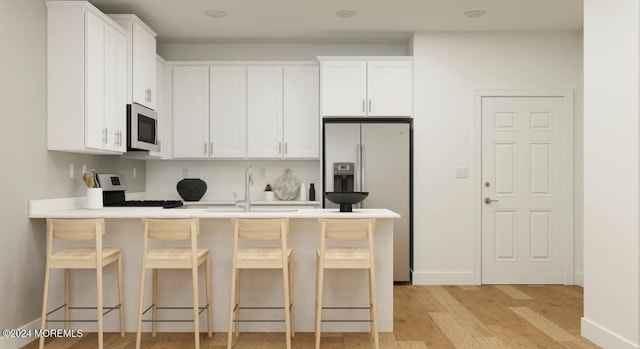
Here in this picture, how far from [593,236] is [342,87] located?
118 inches

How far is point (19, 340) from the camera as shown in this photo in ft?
11.6

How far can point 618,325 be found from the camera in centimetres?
336

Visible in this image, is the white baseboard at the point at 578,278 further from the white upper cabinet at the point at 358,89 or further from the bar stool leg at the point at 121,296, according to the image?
the bar stool leg at the point at 121,296

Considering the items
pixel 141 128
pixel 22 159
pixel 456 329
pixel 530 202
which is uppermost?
pixel 141 128

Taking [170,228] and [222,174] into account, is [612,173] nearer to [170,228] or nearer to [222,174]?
[170,228]

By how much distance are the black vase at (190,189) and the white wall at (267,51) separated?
4.86ft

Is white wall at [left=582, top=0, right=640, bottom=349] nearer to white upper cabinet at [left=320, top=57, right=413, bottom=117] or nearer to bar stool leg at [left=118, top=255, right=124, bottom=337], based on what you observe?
white upper cabinet at [left=320, top=57, right=413, bottom=117]

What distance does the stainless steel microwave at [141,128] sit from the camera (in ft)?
15.6

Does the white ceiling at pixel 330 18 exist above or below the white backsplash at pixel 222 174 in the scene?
above

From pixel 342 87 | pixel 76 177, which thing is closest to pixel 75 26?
pixel 76 177

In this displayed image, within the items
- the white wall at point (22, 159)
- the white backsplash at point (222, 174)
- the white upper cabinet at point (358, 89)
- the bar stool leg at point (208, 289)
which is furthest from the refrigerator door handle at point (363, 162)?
the white wall at point (22, 159)

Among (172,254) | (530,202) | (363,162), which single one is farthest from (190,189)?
(530,202)

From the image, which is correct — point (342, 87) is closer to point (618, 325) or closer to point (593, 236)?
point (593, 236)

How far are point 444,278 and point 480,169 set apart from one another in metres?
1.24
